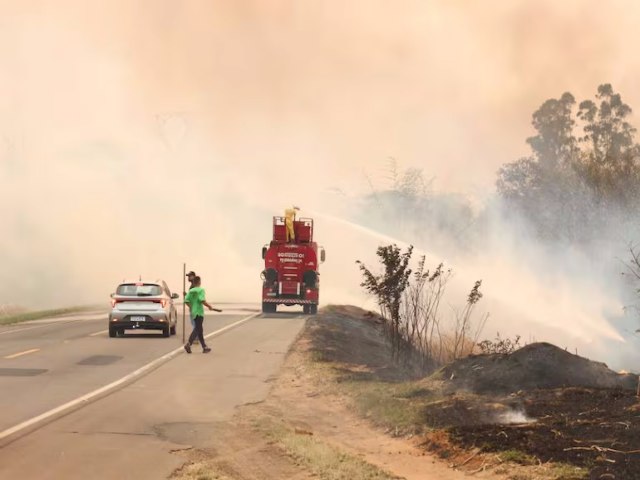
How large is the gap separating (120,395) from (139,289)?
13031 mm

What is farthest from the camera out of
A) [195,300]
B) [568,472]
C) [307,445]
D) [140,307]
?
[140,307]

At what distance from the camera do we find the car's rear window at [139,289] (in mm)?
29203

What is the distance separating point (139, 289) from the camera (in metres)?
29.3

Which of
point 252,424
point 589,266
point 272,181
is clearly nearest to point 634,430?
point 252,424

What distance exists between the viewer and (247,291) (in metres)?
83.3

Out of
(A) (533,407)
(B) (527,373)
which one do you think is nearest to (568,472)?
(A) (533,407)

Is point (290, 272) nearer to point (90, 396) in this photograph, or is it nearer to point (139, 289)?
point (139, 289)

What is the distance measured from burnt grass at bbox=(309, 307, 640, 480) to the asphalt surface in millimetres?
2732

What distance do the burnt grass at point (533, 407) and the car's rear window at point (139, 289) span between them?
921cm

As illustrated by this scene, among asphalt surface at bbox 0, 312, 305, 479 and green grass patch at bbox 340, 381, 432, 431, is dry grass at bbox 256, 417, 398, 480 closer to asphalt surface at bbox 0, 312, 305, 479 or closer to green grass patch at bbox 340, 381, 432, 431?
asphalt surface at bbox 0, 312, 305, 479

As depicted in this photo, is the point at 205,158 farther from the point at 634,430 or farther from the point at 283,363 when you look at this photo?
the point at 634,430

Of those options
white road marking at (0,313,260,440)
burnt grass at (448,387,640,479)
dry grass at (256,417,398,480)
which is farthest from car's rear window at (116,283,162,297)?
burnt grass at (448,387,640,479)

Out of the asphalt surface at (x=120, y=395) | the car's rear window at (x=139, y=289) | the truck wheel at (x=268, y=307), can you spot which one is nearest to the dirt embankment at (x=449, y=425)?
the asphalt surface at (x=120, y=395)

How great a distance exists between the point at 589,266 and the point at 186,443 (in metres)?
60.7
